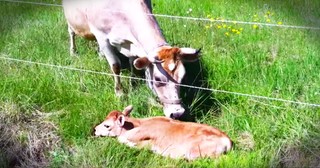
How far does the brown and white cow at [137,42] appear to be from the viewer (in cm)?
581

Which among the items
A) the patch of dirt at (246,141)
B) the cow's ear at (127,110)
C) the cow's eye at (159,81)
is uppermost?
the cow's eye at (159,81)

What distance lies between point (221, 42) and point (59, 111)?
7.07 feet

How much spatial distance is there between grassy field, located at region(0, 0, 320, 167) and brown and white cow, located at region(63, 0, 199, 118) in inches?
8.0

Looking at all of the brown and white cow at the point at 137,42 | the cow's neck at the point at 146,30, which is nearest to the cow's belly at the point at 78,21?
the brown and white cow at the point at 137,42

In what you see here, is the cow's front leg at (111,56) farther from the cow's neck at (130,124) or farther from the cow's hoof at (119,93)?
the cow's neck at (130,124)

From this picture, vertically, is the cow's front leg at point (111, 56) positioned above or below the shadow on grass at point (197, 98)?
above

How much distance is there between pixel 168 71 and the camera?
229 inches

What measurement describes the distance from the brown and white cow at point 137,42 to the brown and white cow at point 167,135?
0.37 metres

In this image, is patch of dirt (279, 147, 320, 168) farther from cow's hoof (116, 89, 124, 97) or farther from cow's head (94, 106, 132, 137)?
cow's hoof (116, 89, 124, 97)

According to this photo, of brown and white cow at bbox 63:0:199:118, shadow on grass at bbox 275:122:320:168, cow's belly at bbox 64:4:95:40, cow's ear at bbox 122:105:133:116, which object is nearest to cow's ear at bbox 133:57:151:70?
brown and white cow at bbox 63:0:199:118

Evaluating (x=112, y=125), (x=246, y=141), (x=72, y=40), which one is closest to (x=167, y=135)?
(x=112, y=125)

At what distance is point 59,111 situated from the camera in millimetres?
5875

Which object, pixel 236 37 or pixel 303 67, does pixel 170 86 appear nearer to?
pixel 303 67

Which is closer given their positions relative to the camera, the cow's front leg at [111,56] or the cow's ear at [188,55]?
the cow's ear at [188,55]
